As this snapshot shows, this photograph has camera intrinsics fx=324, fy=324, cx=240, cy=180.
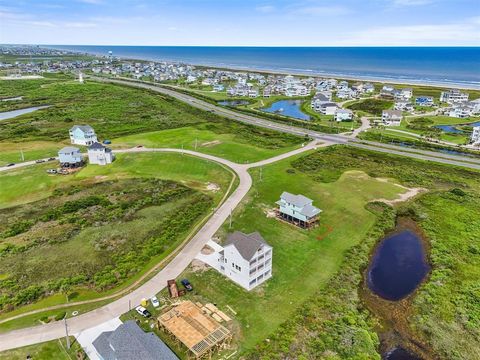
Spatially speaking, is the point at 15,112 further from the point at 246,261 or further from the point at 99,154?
the point at 246,261

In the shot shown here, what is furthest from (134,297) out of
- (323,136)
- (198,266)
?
(323,136)

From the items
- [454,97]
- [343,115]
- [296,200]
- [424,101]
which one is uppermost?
[454,97]

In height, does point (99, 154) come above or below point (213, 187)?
above

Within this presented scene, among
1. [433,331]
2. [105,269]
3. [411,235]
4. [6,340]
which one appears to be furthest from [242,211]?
[6,340]

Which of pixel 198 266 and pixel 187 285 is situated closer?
pixel 187 285

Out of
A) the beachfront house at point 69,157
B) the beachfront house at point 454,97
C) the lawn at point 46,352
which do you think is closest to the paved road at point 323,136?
the beachfront house at point 69,157

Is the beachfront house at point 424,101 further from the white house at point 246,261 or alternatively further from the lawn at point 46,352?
the lawn at point 46,352
